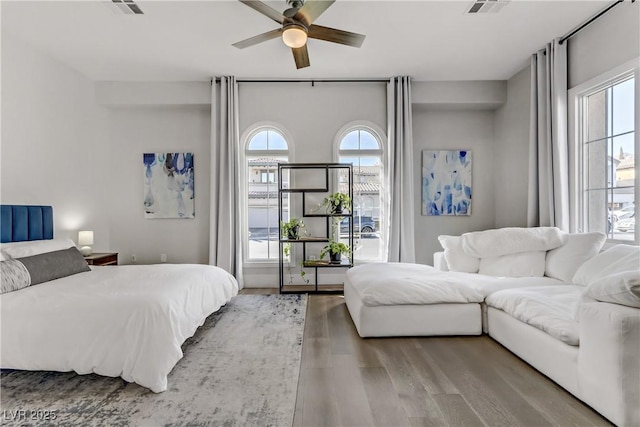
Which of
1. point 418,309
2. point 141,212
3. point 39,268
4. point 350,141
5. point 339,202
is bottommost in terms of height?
point 418,309

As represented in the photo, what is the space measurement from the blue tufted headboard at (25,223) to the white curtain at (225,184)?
1833 millimetres

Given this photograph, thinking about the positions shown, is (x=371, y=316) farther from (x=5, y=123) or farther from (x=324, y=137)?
(x=5, y=123)

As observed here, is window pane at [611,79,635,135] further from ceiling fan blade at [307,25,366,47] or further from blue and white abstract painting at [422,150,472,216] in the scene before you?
ceiling fan blade at [307,25,366,47]

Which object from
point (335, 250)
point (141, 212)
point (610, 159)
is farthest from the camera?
point (141, 212)

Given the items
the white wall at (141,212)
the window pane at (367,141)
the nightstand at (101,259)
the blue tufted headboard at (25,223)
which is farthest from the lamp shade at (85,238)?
the window pane at (367,141)

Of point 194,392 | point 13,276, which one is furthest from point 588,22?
point 13,276

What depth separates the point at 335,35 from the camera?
3203mm

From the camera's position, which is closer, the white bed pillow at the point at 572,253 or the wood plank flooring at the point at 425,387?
the wood plank flooring at the point at 425,387

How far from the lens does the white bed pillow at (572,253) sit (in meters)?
3.24

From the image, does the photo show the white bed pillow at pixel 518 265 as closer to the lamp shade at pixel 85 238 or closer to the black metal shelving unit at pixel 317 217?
the black metal shelving unit at pixel 317 217

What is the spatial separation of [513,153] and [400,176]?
5.08 feet

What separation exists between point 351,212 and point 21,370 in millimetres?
3673

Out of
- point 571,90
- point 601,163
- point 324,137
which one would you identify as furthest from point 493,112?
point 324,137

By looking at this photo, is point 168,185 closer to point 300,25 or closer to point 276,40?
point 276,40
